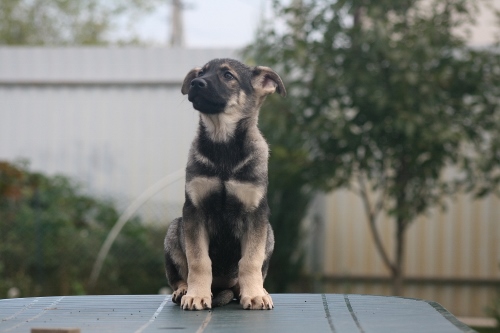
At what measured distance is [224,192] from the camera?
14.2ft

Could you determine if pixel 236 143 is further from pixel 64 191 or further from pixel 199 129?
pixel 64 191

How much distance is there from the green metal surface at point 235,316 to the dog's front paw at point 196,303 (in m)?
0.06

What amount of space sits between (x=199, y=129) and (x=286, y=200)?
18.7ft

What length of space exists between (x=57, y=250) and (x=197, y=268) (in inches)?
235

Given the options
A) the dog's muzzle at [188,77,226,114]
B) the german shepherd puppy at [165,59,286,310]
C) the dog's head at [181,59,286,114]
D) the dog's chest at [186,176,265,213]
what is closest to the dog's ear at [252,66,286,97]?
the dog's head at [181,59,286,114]

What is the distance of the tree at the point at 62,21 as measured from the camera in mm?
26641

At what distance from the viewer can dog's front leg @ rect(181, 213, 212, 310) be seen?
14.3 ft

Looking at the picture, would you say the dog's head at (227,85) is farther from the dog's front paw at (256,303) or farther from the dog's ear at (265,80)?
the dog's front paw at (256,303)

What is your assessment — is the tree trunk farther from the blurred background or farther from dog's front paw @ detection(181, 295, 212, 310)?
dog's front paw @ detection(181, 295, 212, 310)

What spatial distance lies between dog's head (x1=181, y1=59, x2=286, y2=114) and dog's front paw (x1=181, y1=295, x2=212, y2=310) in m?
0.92

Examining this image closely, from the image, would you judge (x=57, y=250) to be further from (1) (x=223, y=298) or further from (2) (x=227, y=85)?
(2) (x=227, y=85)

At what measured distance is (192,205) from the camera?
4.37m

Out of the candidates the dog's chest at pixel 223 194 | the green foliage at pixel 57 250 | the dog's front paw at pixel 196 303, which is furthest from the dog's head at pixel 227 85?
the green foliage at pixel 57 250

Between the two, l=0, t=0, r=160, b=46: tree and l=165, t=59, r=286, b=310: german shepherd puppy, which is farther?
l=0, t=0, r=160, b=46: tree
